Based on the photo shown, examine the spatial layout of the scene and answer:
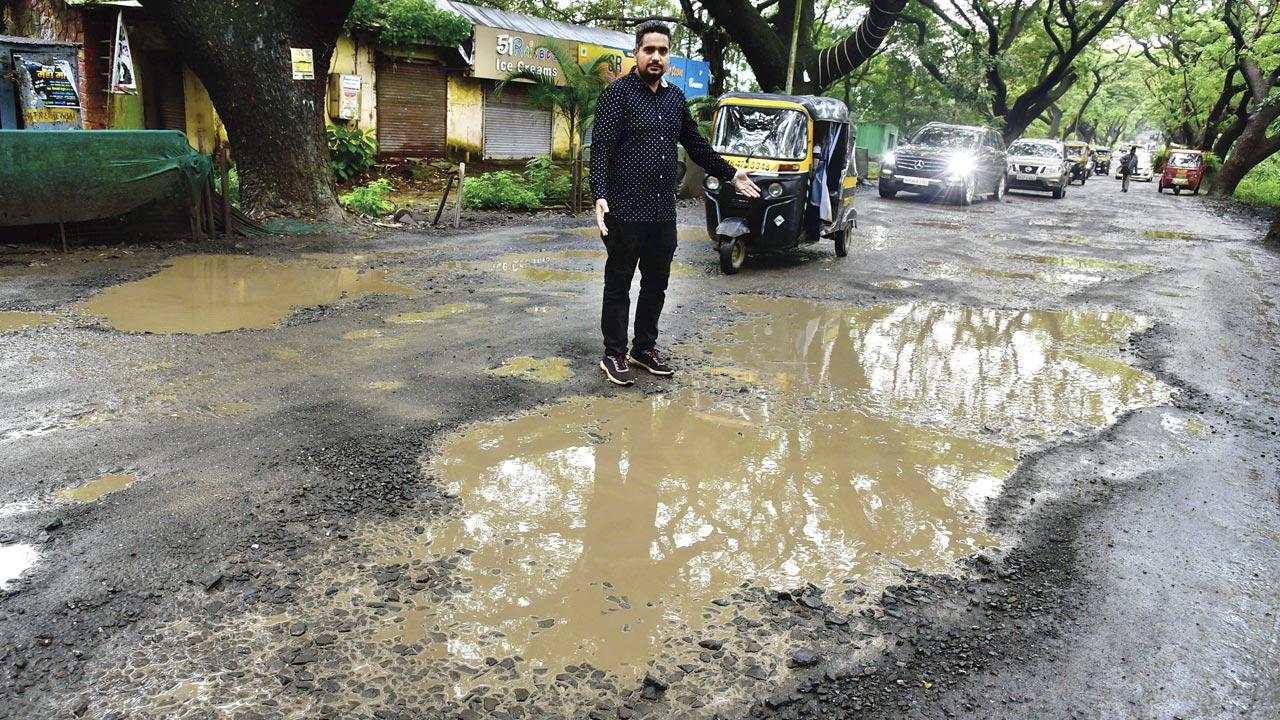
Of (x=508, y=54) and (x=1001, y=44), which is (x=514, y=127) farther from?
(x=1001, y=44)

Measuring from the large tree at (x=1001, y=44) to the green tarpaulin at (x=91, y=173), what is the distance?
86.6 feet

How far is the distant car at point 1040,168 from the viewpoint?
2517 centimetres

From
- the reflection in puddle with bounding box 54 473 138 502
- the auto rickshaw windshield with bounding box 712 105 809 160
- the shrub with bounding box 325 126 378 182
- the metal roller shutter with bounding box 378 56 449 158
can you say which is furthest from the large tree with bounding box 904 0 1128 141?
the reflection in puddle with bounding box 54 473 138 502

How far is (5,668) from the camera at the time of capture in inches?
101

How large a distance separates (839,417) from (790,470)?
3.11ft

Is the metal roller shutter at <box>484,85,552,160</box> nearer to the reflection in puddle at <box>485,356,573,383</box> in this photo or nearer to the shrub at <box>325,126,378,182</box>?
the shrub at <box>325,126,378,182</box>

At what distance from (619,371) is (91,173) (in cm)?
671

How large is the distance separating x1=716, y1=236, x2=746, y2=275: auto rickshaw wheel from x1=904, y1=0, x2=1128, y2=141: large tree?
2376cm

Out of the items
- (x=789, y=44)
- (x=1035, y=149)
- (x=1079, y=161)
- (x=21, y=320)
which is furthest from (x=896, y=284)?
(x=1079, y=161)

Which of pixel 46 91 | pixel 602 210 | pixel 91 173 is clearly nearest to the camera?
pixel 602 210

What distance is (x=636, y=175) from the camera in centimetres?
524

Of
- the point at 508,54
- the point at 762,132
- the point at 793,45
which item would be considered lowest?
the point at 762,132

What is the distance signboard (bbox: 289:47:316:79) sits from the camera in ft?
35.5

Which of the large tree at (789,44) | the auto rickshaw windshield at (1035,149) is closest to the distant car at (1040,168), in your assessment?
the auto rickshaw windshield at (1035,149)
